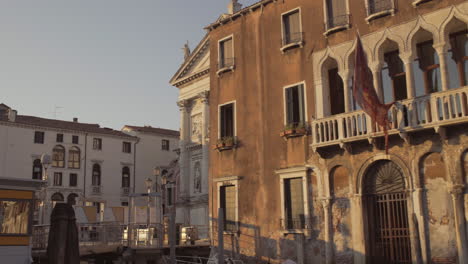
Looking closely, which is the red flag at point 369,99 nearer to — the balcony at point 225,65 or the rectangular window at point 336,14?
the rectangular window at point 336,14

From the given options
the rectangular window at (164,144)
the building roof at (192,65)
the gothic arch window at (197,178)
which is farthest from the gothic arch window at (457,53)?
the rectangular window at (164,144)

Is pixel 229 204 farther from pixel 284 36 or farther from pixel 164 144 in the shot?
pixel 164 144

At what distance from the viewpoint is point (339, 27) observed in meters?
18.0

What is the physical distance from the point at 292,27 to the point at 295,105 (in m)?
3.10

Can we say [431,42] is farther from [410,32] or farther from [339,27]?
[339,27]

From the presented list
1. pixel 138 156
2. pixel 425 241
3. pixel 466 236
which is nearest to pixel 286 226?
pixel 425 241

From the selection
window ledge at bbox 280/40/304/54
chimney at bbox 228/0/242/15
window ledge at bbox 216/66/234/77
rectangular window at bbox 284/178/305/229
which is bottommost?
rectangular window at bbox 284/178/305/229

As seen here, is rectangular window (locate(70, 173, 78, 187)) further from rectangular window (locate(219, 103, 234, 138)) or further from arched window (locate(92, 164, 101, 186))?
rectangular window (locate(219, 103, 234, 138))

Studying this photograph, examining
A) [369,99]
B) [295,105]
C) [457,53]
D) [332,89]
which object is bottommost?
[369,99]

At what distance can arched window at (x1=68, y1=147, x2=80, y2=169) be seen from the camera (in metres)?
55.6

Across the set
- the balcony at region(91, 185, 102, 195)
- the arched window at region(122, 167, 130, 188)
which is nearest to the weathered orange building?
the balcony at region(91, 185, 102, 195)

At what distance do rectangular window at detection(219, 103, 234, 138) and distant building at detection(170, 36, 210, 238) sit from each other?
57.8 feet

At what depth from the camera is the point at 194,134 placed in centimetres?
4191

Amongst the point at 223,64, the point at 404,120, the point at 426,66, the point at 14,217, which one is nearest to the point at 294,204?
the point at 404,120
